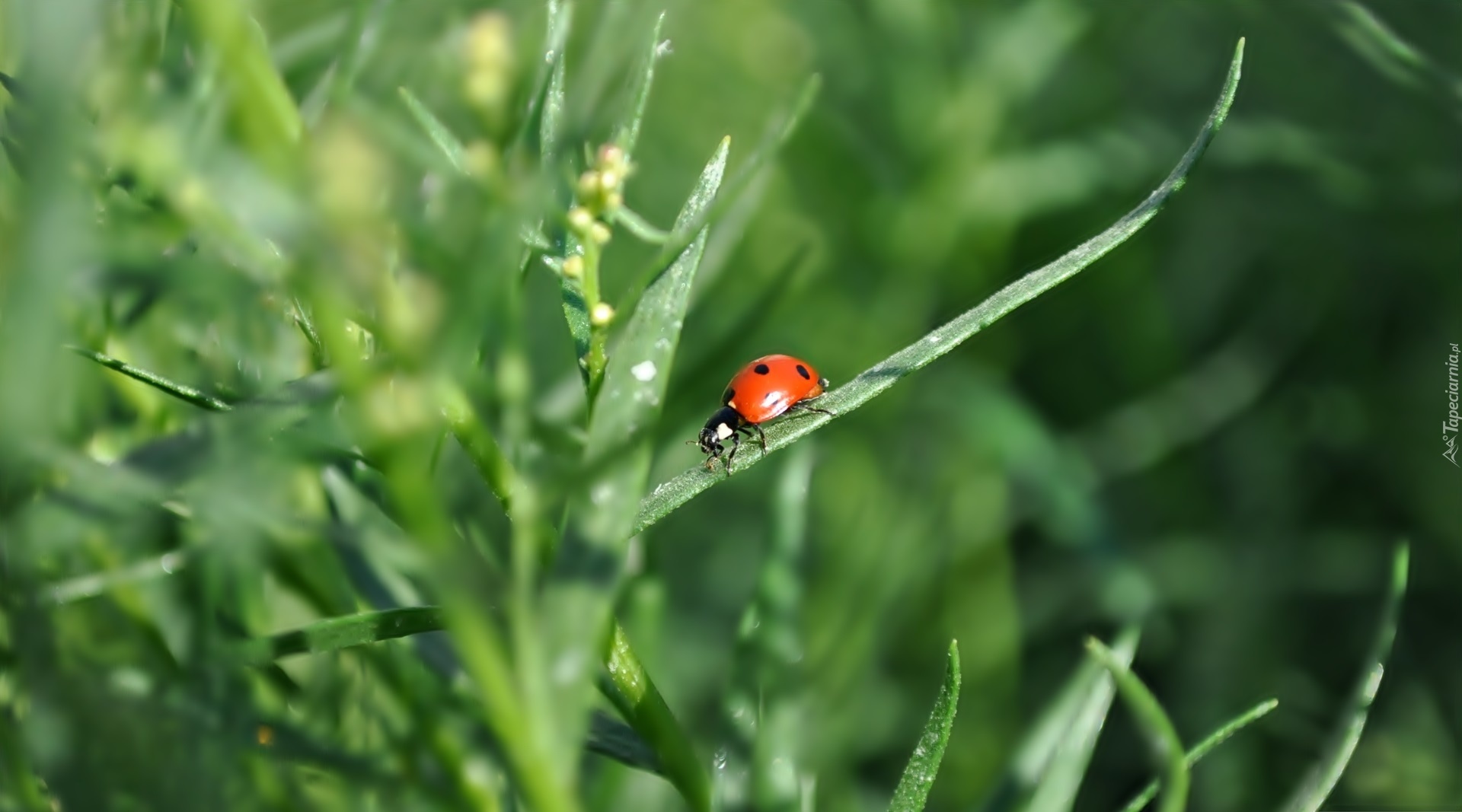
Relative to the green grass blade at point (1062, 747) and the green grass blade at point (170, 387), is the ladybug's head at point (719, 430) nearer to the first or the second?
the green grass blade at point (1062, 747)

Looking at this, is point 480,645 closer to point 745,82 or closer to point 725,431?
point 725,431

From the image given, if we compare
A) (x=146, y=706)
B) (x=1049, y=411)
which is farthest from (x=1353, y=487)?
(x=146, y=706)

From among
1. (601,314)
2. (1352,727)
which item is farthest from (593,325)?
(1352,727)

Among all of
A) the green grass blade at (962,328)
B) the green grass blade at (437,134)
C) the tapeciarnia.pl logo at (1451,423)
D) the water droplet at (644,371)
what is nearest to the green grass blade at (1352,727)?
the green grass blade at (962,328)

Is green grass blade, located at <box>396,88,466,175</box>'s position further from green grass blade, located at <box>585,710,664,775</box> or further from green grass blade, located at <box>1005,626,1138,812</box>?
green grass blade, located at <box>1005,626,1138,812</box>

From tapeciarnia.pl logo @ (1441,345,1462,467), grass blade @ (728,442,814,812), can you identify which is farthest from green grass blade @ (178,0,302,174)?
tapeciarnia.pl logo @ (1441,345,1462,467)
